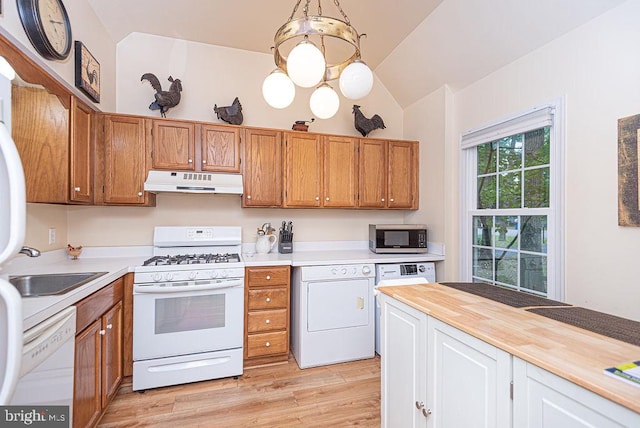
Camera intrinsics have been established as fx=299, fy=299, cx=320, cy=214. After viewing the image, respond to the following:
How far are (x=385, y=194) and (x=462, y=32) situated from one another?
161 centimetres

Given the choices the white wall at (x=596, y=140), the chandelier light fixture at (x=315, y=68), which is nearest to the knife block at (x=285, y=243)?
the chandelier light fixture at (x=315, y=68)

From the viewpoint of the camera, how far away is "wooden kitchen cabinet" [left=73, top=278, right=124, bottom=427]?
5.18 ft

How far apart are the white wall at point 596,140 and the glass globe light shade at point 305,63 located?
5.72 feet

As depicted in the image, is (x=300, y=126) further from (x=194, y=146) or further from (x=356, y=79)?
(x=356, y=79)

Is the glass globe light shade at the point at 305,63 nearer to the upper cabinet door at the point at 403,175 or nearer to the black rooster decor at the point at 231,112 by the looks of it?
the black rooster decor at the point at 231,112

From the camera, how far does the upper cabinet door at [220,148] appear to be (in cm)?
276

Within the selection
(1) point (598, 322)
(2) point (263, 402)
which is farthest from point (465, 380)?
(2) point (263, 402)

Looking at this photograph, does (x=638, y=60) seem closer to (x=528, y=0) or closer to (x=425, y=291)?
(x=528, y=0)

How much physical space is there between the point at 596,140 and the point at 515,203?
0.74 meters

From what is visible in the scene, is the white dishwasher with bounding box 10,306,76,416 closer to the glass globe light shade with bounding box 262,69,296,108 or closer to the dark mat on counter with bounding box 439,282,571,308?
the glass globe light shade with bounding box 262,69,296,108

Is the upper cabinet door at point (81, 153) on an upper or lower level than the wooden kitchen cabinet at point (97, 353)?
upper

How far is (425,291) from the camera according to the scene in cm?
158

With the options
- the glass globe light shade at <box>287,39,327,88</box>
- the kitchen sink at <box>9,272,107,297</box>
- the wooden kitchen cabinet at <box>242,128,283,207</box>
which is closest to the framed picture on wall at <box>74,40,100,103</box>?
the wooden kitchen cabinet at <box>242,128,283,207</box>

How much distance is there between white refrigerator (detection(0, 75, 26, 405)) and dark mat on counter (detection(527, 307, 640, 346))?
1.75 metres
